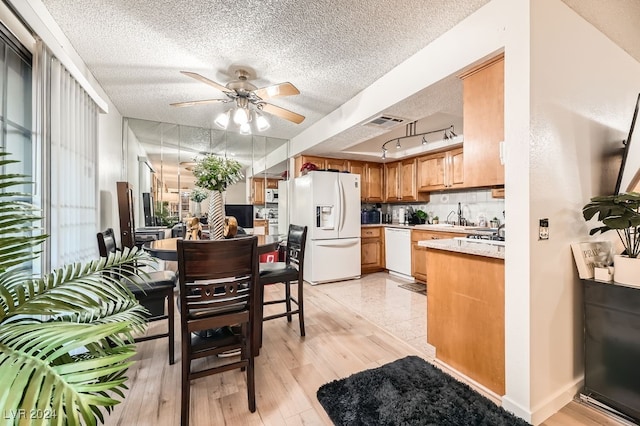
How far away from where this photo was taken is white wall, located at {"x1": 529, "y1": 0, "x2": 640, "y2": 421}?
1.46 meters

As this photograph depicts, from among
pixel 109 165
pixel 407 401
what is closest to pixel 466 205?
pixel 407 401

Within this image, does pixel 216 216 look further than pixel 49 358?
Yes

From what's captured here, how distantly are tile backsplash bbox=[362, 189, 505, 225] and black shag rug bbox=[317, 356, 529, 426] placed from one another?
9.59 feet

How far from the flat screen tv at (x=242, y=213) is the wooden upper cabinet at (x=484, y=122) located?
2949mm

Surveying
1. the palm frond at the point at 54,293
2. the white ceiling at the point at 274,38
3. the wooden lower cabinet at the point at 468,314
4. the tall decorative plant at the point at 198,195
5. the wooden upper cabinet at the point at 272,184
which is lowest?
the wooden lower cabinet at the point at 468,314

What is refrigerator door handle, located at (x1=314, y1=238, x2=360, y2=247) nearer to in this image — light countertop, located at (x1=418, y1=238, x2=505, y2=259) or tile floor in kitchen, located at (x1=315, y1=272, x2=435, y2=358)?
tile floor in kitchen, located at (x1=315, y1=272, x2=435, y2=358)

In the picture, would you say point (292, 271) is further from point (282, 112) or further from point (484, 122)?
point (484, 122)

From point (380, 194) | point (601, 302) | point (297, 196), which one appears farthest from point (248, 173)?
point (601, 302)

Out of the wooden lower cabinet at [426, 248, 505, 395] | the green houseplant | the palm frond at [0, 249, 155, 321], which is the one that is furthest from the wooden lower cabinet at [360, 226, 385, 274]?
the green houseplant

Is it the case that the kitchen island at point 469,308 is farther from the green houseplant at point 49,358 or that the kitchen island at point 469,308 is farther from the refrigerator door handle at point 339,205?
the refrigerator door handle at point 339,205

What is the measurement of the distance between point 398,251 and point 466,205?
52.4 inches

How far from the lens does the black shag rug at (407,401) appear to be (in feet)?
4.79

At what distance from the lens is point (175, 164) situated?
14.0 ft

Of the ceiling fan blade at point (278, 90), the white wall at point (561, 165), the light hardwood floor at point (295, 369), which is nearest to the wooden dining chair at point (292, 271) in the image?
the light hardwood floor at point (295, 369)
